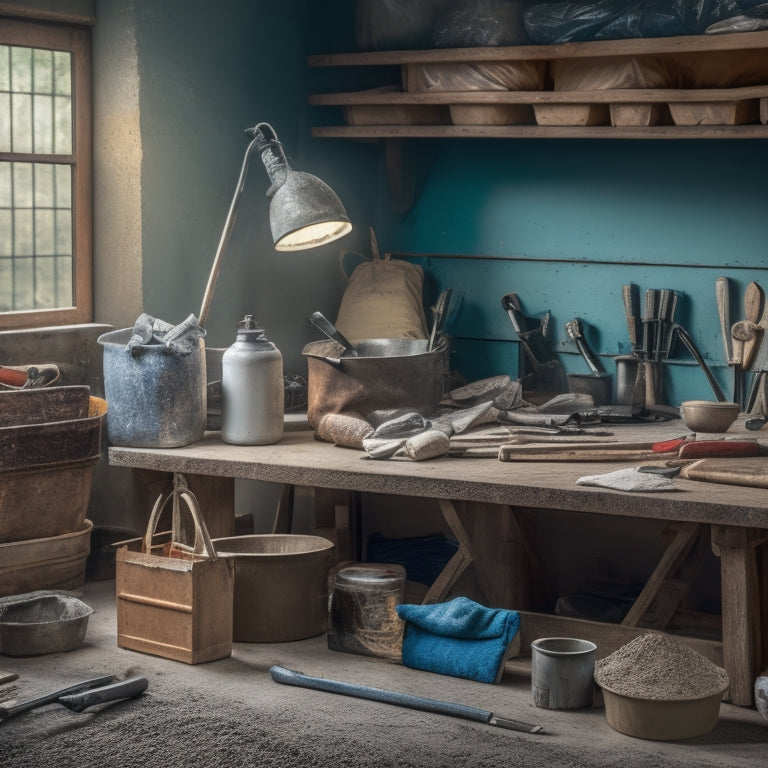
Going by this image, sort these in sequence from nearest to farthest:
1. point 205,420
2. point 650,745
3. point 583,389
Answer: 1. point 650,745
2. point 205,420
3. point 583,389

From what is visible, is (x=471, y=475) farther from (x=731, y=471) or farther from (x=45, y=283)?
(x=45, y=283)

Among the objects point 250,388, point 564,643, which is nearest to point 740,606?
point 564,643

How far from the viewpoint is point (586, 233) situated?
5.72m

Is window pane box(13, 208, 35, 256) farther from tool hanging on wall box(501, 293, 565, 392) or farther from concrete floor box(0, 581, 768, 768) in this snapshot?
tool hanging on wall box(501, 293, 565, 392)

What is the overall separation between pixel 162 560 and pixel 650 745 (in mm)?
1675

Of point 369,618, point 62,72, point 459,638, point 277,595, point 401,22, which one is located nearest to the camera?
point 459,638

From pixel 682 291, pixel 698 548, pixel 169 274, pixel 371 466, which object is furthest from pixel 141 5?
pixel 698 548

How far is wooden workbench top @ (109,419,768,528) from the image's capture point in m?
3.87

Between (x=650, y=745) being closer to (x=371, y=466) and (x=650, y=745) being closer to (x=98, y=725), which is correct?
(x=371, y=466)

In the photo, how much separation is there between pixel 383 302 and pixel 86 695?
2.50m

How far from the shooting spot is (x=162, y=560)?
435 cm

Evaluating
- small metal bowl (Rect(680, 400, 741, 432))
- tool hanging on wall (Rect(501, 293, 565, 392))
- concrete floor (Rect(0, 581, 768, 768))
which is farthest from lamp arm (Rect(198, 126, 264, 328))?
small metal bowl (Rect(680, 400, 741, 432))

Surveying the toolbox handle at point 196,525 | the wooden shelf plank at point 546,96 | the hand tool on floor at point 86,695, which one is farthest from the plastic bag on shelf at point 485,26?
the hand tool on floor at point 86,695

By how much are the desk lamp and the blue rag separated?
1469 millimetres
